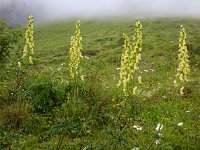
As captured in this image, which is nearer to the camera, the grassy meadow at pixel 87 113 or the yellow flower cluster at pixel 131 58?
the yellow flower cluster at pixel 131 58

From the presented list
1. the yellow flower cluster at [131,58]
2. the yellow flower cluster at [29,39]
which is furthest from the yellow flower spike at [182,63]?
the yellow flower cluster at [29,39]

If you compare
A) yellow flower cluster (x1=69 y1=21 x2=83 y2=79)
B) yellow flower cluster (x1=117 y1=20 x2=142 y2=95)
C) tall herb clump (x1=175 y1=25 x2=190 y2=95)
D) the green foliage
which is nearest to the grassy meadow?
the green foliage

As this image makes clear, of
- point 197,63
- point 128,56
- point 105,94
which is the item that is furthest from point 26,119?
point 197,63

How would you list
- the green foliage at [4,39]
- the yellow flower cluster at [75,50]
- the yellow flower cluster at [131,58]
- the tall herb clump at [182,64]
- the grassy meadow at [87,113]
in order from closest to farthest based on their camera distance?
the tall herb clump at [182,64] < the yellow flower cluster at [131,58] < the yellow flower cluster at [75,50] < the grassy meadow at [87,113] < the green foliage at [4,39]

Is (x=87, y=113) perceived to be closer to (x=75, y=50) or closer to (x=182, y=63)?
(x=75, y=50)

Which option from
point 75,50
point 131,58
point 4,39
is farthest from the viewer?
point 4,39

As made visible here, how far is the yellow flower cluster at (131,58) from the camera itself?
7.46 metres

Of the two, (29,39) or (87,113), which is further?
(87,113)

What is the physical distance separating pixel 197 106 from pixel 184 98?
103 cm

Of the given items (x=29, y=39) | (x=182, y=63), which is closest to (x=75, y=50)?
(x=29, y=39)

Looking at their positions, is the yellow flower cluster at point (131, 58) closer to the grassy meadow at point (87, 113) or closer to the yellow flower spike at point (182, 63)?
the grassy meadow at point (87, 113)

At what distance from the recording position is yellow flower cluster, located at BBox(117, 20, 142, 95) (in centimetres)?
746

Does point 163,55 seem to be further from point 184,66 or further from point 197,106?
point 184,66

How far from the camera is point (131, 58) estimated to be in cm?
761
